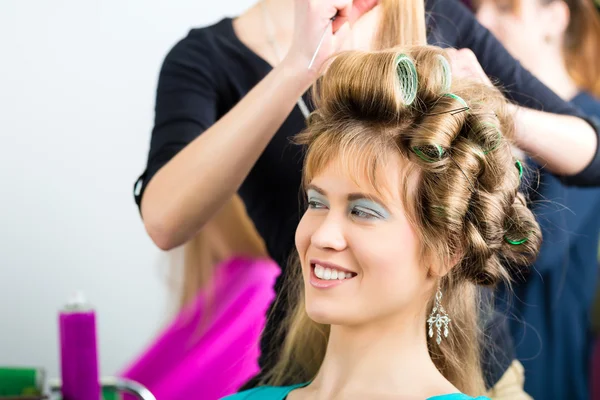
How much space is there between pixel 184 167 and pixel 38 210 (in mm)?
601

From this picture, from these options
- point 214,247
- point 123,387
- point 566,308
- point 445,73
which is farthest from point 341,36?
point 566,308

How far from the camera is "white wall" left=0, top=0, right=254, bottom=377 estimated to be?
5.66 ft

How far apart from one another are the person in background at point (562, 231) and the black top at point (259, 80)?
501 mm

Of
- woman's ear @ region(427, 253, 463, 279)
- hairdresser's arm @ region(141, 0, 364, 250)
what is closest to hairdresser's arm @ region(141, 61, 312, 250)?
hairdresser's arm @ region(141, 0, 364, 250)

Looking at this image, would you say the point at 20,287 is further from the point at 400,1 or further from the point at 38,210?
the point at 400,1

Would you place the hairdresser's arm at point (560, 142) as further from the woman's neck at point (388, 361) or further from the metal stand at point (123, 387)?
the metal stand at point (123, 387)

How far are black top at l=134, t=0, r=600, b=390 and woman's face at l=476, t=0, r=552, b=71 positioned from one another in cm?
48

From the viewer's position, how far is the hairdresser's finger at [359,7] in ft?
4.44

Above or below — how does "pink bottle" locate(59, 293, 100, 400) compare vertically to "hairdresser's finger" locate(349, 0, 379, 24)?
below

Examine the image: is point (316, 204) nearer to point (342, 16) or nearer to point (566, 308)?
point (342, 16)

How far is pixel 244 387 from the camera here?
1484mm

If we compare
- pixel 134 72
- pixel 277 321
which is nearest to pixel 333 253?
pixel 277 321

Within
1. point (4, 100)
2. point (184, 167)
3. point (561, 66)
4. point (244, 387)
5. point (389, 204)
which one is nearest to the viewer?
point (389, 204)

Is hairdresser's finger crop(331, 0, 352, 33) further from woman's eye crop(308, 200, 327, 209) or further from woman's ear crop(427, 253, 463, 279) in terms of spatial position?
woman's ear crop(427, 253, 463, 279)
